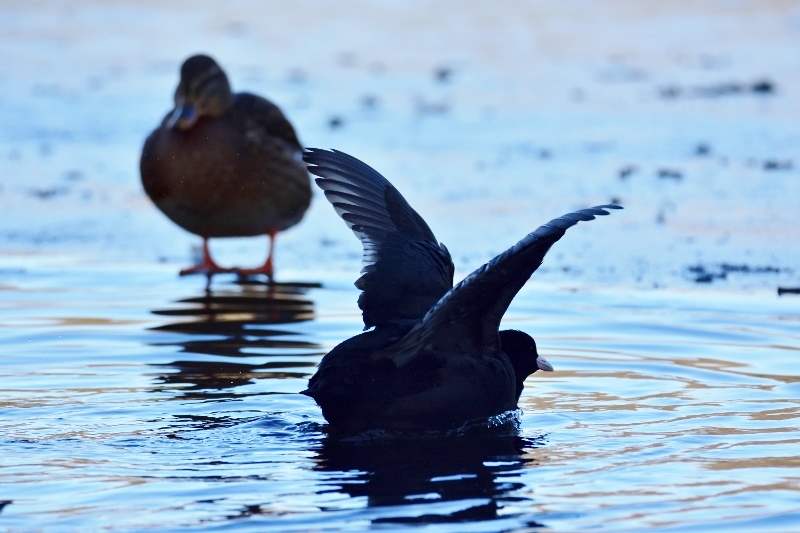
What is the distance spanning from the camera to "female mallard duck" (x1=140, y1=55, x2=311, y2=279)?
9648 millimetres

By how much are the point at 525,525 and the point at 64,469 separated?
1.82 metres

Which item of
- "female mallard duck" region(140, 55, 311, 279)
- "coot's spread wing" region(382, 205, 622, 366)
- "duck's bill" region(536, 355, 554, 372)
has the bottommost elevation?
"duck's bill" region(536, 355, 554, 372)

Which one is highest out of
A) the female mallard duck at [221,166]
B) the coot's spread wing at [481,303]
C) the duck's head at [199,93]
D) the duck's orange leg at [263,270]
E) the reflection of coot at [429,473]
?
the duck's head at [199,93]

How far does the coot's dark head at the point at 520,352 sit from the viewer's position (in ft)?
20.8

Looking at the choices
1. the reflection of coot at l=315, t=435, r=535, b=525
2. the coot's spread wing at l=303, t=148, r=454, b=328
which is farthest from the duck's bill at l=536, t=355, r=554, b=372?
the reflection of coot at l=315, t=435, r=535, b=525

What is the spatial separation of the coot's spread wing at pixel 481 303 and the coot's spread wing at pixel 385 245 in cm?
28

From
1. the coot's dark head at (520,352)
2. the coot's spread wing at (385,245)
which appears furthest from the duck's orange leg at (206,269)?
the coot's dark head at (520,352)

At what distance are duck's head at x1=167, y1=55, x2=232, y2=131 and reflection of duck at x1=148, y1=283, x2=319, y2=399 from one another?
160cm

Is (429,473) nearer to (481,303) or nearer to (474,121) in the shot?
(481,303)

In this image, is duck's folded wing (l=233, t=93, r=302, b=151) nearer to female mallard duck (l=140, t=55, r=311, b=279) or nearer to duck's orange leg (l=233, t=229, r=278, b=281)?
female mallard duck (l=140, t=55, r=311, b=279)

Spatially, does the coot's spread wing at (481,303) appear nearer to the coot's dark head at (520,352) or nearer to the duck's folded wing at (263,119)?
the coot's dark head at (520,352)

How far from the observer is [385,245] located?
623 centimetres

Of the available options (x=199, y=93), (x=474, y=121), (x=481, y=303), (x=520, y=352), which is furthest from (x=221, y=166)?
(x=474, y=121)

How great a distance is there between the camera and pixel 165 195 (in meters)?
9.63
